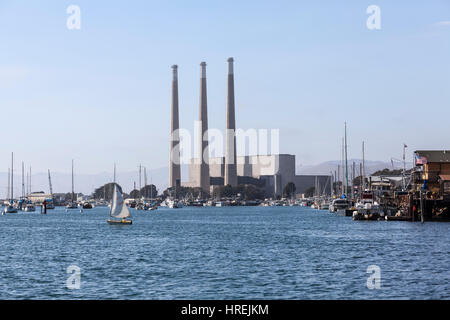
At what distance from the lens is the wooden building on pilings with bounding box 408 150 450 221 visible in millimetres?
106438

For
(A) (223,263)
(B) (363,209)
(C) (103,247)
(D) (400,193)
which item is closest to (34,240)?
(C) (103,247)

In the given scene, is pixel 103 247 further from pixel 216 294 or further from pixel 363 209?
pixel 363 209

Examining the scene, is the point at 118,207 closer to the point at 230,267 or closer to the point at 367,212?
the point at 367,212

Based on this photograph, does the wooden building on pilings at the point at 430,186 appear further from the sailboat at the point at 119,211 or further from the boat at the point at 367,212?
the sailboat at the point at 119,211

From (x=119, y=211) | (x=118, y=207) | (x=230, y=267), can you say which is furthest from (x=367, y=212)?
(x=230, y=267)

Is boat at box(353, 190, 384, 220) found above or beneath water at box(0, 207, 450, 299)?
→ above

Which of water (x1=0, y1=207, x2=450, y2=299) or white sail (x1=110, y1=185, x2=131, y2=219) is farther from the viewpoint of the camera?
white sail (x1=110, y1=185, x2=131, y2=219)

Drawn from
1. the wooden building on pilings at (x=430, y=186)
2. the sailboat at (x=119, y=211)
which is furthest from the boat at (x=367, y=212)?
the sailboat at (x=119, y=211)

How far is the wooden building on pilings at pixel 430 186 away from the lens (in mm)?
106438

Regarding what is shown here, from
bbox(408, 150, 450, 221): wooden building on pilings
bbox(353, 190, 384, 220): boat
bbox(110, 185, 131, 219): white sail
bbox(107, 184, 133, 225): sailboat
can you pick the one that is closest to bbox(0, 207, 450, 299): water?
Answer: bbox(110, 185, 131, 219): white sail

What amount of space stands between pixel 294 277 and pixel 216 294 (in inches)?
295

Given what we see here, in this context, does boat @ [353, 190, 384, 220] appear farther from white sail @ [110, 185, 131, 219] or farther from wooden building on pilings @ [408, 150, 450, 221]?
white sail @ [110, 185, 131, 219]

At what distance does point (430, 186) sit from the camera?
397 ft

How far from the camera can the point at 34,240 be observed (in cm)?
7788
